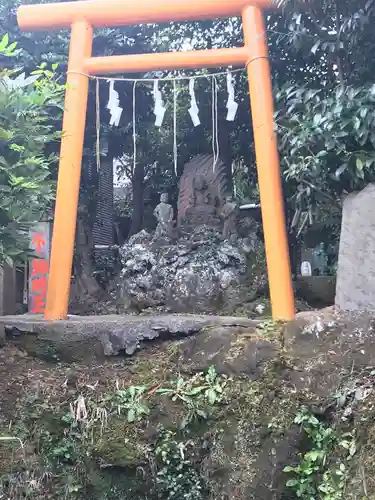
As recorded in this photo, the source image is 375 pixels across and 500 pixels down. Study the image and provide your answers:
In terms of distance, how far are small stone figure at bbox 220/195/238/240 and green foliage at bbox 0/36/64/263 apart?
2.74 metres

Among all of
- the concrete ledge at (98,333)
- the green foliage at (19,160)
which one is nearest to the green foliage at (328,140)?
the concrete ledge at (98,333)

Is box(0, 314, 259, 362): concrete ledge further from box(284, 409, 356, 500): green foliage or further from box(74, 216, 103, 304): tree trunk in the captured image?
box(74, 216, 103, 304): tree trunk

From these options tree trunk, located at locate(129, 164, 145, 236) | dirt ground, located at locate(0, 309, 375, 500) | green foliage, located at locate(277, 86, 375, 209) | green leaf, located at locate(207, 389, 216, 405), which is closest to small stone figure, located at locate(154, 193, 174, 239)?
tree trunk, located at locate(129, 164, 145, 236)

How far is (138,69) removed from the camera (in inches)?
255

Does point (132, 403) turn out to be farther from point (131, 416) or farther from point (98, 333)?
point (98, 333)

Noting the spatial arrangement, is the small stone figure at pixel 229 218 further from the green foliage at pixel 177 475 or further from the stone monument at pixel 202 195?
the green foliage at pixel 177 475

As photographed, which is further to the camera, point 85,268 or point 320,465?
point 85,268

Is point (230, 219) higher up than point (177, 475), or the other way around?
point (230, 219)

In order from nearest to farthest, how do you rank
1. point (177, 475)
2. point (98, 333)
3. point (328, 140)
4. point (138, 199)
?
point (177, 475) → point (328, 140) → point (98, 333) → point (138, 199)

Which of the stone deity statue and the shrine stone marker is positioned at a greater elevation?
the stone deity statue

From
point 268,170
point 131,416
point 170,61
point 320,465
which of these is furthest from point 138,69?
point 320,465

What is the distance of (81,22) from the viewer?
6406 millimetres

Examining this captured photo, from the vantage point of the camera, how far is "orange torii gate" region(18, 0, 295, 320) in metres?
5.91

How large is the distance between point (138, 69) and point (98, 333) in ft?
9.85
